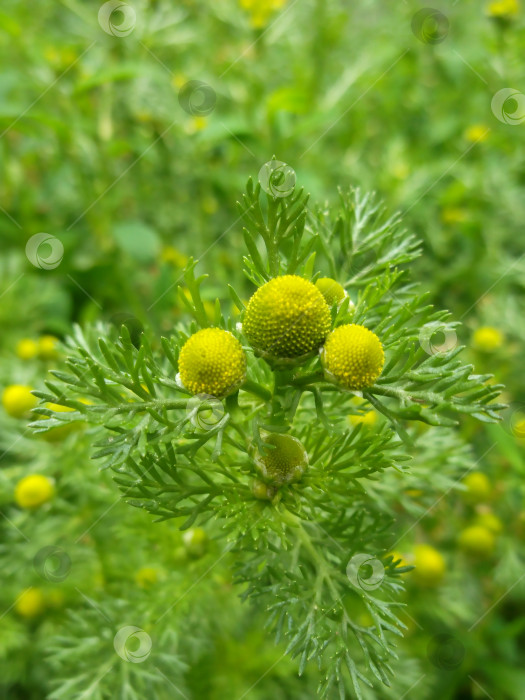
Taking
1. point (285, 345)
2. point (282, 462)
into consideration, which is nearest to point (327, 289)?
point (285, 345)

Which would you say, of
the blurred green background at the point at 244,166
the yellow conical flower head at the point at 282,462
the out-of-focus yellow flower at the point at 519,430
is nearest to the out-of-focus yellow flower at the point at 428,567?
the blurred green background at the point at 244,166

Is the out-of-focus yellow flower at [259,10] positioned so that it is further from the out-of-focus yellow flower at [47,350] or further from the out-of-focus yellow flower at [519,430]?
the out-of-focus yellow flower at [519,430]

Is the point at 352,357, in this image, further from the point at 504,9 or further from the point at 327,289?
the point at 504,9

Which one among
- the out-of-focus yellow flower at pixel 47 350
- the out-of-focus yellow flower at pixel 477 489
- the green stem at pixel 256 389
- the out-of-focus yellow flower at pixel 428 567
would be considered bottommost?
the out-of-focus yellow flower at pixel 428 567

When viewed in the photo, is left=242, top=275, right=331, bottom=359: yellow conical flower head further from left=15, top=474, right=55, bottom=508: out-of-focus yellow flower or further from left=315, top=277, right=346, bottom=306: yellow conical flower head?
left=15, top=474, right=55, bottom=508: out-of-focus yellow flower

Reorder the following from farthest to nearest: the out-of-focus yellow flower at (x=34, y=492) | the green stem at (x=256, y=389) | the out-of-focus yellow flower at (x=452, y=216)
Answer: the out-of-focus yellow flower at (x=452, y=216)
the out-of-focus yellow flower at (x=34, y=492)
the green stem at (x=256, y=389)

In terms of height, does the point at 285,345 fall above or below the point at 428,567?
above
